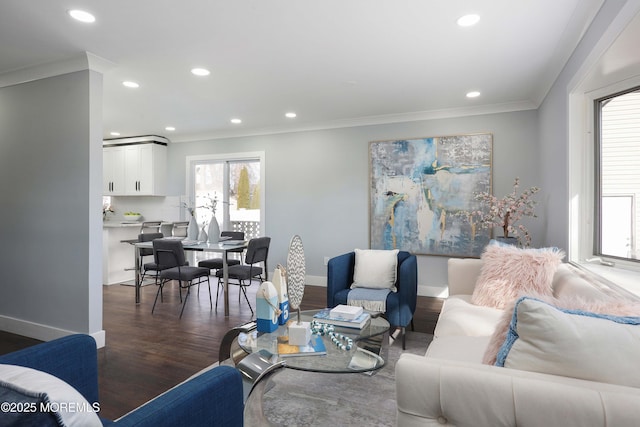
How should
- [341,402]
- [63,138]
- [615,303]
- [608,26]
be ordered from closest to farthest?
[615,303], [608,26], [341,402], [63,138]

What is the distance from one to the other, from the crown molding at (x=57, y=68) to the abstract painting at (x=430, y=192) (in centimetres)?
340

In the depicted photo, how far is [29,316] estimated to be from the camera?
3.44 meters

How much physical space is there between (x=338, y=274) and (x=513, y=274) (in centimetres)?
147

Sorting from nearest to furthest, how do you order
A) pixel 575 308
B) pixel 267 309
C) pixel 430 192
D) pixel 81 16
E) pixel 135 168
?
pixel 575 308 < pixel 267 309 < pixel 81 16 < pixel 430 192 < pixel 135 168

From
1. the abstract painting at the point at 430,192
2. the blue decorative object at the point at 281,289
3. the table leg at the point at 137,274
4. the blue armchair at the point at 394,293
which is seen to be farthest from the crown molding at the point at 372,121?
the blue decorative object at the point at 281,289

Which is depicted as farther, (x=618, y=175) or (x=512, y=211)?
(x=512, y=211)

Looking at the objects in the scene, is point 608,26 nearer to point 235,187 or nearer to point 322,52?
point 322,52

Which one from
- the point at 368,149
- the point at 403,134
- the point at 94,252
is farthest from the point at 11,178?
the point at 403,134

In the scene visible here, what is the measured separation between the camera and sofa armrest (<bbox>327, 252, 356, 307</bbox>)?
3.26 metres

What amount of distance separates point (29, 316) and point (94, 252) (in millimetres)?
1074

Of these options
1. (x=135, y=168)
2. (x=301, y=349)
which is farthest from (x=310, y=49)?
(x=135, y=168)

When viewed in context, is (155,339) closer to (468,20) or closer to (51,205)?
(51,205)

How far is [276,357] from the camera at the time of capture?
5.80 ft

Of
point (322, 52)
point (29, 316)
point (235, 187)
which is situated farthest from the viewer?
point (235, 187)
